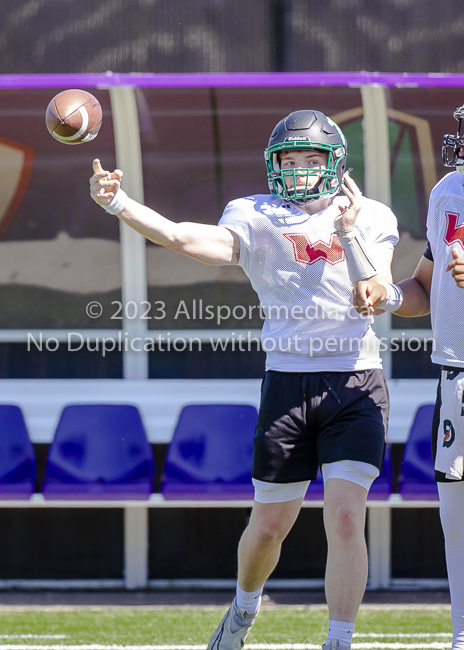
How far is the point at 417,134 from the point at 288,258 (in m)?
1.77

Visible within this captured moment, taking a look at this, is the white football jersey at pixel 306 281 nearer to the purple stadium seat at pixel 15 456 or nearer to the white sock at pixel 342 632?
the white sock at pixel 342 632

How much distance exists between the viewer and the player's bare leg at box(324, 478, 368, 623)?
220cm

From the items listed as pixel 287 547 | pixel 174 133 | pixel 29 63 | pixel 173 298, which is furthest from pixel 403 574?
pixel 29 63

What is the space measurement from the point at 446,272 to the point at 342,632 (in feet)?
3.25

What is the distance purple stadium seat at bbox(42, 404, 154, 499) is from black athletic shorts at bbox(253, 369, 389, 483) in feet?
4.32

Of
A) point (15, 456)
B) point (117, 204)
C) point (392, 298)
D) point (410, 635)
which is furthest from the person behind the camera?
point (15, 456)

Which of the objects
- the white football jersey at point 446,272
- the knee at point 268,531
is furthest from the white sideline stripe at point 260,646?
the white football jersey at point 446,272

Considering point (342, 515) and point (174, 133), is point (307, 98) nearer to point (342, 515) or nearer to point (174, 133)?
point (174, 133)

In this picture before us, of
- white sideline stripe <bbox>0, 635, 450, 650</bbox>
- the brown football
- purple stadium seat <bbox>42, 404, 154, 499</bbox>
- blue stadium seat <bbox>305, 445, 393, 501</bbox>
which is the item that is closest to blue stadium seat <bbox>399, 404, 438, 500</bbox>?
blue stadium seat <bbox>305, 445, 393, 501</bbox>

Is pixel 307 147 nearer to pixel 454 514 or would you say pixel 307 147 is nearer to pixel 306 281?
pixel 306 281

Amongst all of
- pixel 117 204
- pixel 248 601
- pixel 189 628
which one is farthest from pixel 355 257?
pixel 189 628

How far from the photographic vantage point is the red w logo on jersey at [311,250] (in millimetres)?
2408

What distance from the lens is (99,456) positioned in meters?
3.74

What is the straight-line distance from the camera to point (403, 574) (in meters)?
3.99
